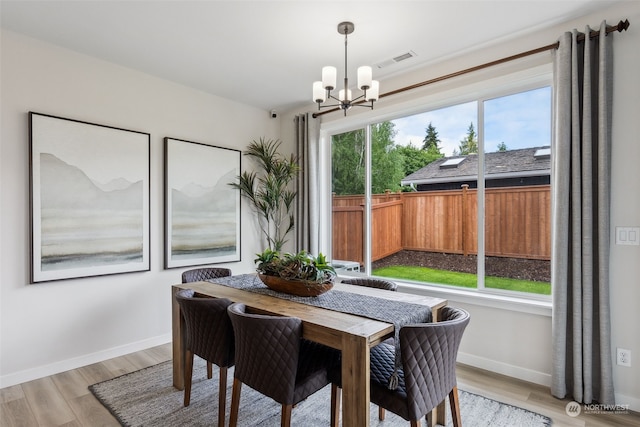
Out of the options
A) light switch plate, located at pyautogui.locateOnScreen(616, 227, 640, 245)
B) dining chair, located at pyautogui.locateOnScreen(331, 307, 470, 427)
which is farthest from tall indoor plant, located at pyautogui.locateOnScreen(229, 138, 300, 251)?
light switch plate, located at pyautogui.locateOnScreen(616, 227, 640, 245)

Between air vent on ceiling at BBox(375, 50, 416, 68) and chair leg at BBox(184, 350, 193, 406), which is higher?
air vent on ceiling at BBox(375, 50, 416, 68)

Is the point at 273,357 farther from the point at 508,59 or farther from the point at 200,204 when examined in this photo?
the point at 508,59

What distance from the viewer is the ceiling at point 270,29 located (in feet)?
7.49

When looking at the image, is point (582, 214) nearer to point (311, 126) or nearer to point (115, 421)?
point (311, 126)

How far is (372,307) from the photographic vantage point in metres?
1.94

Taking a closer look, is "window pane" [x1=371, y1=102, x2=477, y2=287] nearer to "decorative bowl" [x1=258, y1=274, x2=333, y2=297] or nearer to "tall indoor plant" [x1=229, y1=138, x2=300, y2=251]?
"tall indoor plant" [x1=229, y1=138, x2=300, y2=251]

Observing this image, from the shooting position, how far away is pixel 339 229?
413cm

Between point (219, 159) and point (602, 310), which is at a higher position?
point (219, 159)

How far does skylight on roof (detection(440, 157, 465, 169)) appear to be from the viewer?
10.4 feet

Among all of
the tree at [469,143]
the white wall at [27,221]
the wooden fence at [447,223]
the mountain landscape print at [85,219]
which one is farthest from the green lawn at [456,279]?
the mountain landscape print at [85,219]

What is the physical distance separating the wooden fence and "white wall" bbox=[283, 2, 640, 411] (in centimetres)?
48

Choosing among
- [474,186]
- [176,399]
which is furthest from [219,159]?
[474,186]

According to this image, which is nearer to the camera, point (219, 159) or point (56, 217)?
point (56, 217)

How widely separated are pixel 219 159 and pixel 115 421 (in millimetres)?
A: 2585
